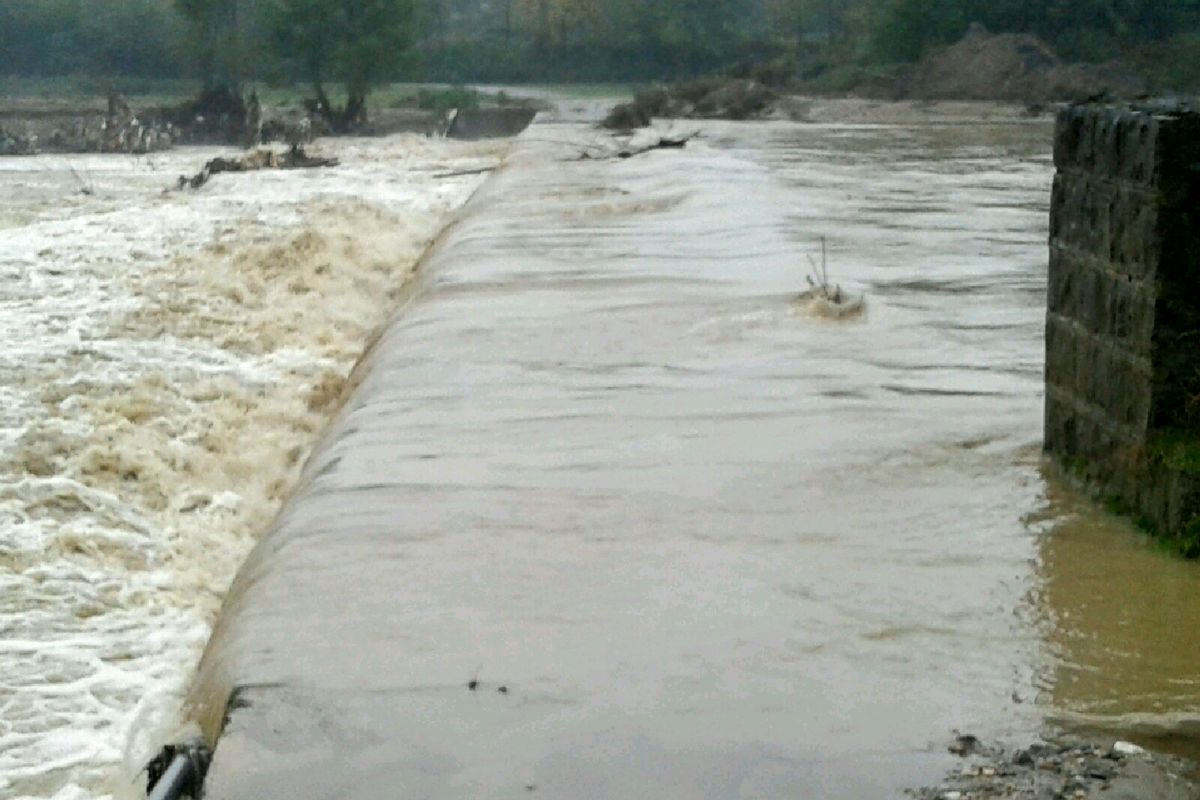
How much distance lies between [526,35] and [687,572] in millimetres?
73117

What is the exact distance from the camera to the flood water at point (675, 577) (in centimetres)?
393

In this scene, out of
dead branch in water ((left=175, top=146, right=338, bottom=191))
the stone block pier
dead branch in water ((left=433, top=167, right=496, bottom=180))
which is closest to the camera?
the stone block pier

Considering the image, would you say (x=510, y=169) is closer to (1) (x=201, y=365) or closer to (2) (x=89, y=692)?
(1) (x=201, y=365)

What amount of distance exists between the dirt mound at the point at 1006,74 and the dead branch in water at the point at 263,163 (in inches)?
564

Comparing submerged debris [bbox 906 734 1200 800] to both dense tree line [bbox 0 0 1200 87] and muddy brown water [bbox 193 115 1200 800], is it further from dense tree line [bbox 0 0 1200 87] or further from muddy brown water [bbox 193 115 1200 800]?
dense tree line [bbox 0 0 1200 87]

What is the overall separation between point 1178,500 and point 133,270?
421 inches

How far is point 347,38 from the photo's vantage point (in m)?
49.4

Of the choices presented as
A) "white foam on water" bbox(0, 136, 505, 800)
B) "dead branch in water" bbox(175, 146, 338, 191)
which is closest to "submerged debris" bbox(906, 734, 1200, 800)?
"white foam on water" bbox(0, 136, 505, 800)

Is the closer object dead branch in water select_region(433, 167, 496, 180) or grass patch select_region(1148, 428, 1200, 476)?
grass patch select_region(1148, 428, 1200, 476)

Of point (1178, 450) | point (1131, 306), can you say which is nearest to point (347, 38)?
point (1131, 306)

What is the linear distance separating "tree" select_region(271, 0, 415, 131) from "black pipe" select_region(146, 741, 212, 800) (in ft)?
A: 148

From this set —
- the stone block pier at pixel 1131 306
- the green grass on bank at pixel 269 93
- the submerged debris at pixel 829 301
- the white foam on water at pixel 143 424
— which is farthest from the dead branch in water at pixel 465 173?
the green grass on bank at pixel 269 93

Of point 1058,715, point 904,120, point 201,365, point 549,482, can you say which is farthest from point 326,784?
point 904,120

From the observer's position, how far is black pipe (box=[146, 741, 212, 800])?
3.92 m
